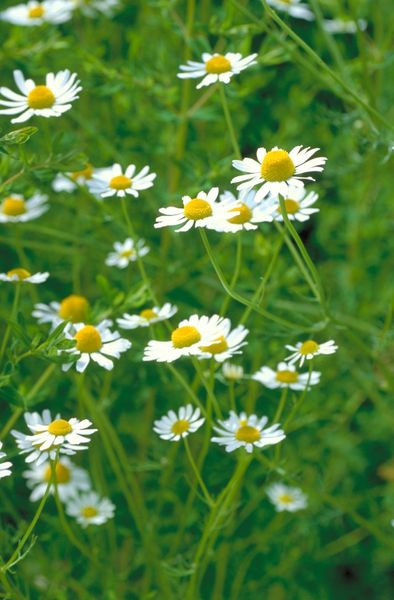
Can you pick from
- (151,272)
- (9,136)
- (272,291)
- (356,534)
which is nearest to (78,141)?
(151,272)

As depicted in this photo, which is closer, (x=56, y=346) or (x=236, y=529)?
(x=56, y=346)

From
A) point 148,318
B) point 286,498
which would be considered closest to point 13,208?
point 148,318

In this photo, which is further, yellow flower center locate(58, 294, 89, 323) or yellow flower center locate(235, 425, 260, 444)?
yellow flower center locate(58, 294, 89, 323)

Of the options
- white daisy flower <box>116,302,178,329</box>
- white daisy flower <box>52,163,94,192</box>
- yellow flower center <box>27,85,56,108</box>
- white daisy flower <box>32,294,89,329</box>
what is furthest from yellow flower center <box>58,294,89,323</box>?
yellow flower center <box>27,85,56,108</box>

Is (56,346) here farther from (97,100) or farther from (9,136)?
(97,100)

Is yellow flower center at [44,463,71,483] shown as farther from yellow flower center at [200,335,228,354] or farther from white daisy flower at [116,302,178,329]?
yellow flower center at [200,335,228,354]

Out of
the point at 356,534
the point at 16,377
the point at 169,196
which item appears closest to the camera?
the point at 16,377
